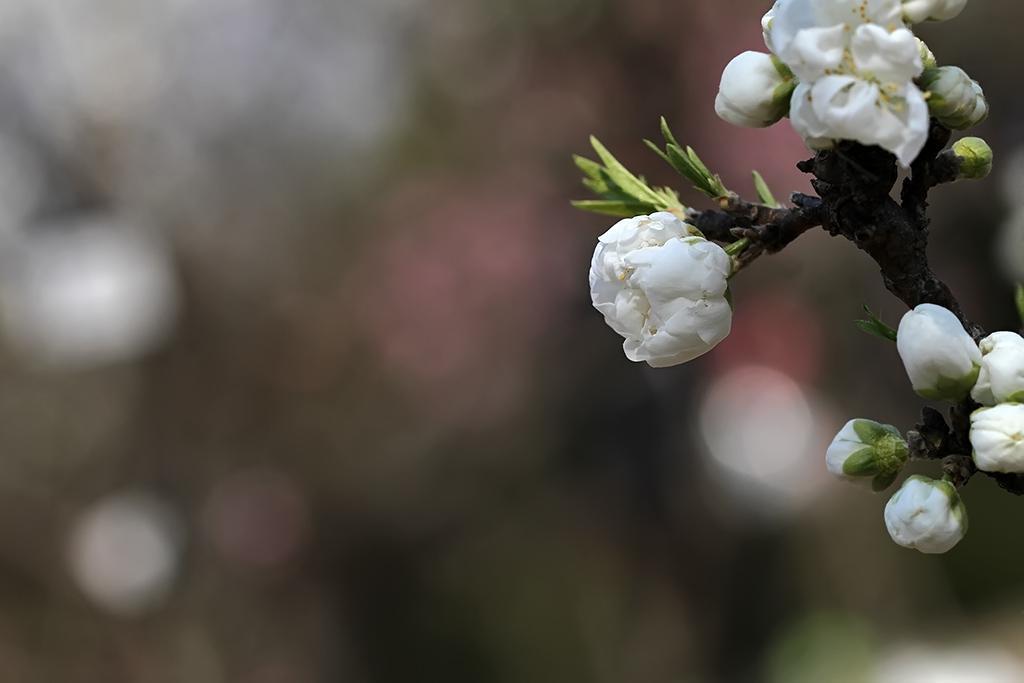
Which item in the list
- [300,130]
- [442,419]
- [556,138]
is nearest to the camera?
[556,138]

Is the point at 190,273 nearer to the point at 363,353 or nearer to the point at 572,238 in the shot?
the point at 363,353

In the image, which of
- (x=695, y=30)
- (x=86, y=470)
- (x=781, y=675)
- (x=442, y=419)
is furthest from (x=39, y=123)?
(x=781, y=675)

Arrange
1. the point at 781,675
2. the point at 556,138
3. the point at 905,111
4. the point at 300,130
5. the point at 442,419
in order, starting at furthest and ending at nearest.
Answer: the point at 300,130 → the point at 442,419 → the point at 556,138 → the point at 781,675 → the point at 905,111

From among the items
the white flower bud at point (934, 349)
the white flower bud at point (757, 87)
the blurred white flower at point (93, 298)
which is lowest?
the blurred white flower at point (93, 298)

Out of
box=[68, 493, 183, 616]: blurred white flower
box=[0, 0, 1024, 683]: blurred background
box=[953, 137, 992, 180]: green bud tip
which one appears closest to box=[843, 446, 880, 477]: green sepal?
box=[953, 137, 992, 180]: green bud tip

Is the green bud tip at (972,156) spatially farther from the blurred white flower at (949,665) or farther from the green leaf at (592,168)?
the blurred white flower at (949,665)

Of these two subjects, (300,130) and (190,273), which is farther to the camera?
(300,130)

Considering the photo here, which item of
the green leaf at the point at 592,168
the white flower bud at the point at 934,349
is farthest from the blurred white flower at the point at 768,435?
the white flower bud at the point at 934,349

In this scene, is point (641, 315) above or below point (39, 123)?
above

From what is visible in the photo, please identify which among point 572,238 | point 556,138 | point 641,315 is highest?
point 641,315
